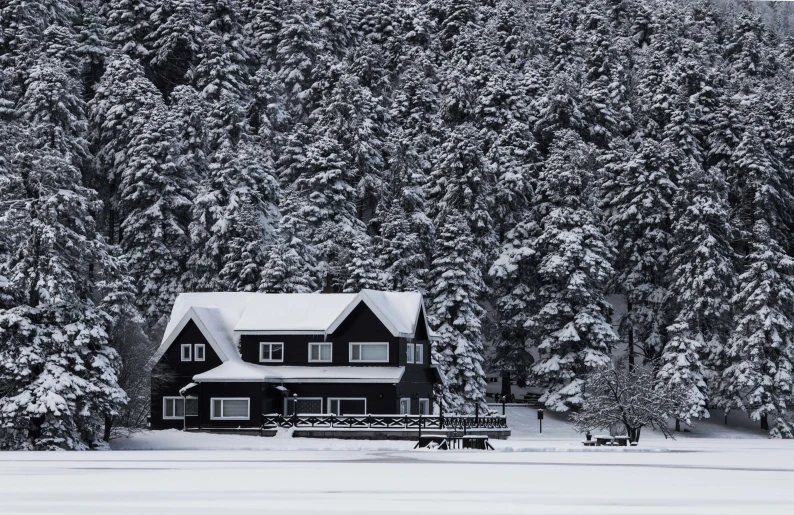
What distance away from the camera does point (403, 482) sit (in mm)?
30688

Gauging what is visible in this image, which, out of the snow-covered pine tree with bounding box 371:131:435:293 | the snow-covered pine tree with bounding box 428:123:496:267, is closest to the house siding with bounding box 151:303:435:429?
the snow-covered pine tree with bounding box 371:131:435:293

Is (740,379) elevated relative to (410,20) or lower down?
lower down

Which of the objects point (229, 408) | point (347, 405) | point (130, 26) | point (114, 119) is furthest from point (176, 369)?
point (130, 26)

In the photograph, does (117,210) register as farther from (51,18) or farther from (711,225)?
(711,225)

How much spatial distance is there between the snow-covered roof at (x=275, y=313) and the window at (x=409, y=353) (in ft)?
3.76

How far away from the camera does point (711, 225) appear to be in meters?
82.6

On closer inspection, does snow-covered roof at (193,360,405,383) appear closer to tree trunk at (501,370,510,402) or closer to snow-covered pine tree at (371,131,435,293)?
snow-covered pine tree at (371,131,435,293)

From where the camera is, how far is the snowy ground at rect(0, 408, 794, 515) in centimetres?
2464

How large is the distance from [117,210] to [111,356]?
35.0 m

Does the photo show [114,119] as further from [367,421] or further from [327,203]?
[367,421]

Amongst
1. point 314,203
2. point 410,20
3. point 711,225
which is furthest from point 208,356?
point 410,20

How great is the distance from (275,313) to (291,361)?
295 centimetres

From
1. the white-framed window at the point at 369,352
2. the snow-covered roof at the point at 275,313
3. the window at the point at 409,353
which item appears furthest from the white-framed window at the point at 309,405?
the window at the point at 409,353

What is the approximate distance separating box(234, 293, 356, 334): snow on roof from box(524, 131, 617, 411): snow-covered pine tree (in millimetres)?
15505
